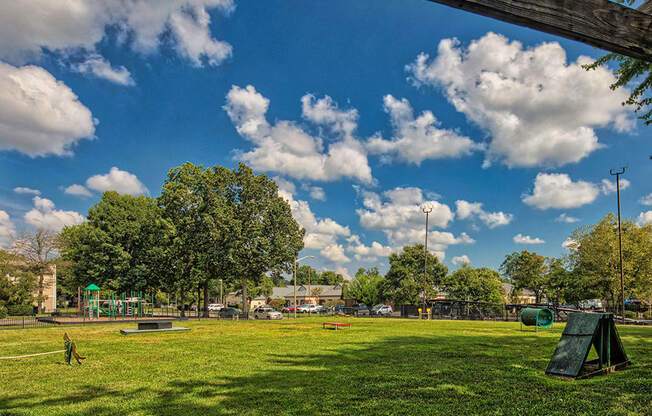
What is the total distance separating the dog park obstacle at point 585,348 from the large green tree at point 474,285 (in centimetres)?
5102

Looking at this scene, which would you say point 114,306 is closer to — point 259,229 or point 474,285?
point 259,229

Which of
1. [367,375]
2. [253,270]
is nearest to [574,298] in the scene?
[253,270]

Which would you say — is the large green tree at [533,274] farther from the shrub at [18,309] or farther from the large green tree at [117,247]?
the shrub at [18,309]

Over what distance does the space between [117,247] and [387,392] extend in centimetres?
4750

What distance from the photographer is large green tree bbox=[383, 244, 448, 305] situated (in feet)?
202

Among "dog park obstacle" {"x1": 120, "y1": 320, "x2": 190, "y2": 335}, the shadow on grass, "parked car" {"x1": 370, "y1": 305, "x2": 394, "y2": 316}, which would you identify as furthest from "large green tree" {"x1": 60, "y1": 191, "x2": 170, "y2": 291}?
the shadow on grass

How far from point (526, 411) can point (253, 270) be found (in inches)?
1582

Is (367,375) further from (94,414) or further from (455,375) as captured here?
(94,414)

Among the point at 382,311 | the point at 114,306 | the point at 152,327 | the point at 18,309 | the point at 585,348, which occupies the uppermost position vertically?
the point at 585,348

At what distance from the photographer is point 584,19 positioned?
10.6 feet

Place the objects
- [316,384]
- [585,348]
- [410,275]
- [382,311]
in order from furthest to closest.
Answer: [410,275], [382,311], [585,348], [316,384]

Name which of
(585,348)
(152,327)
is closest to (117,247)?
(152,327)

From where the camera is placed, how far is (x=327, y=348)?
15328 millimetres

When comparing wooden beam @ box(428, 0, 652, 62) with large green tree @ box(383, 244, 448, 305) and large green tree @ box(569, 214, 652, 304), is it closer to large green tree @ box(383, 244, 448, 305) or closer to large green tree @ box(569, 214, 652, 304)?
large green tree @ box(569, 214, 652, 304)
